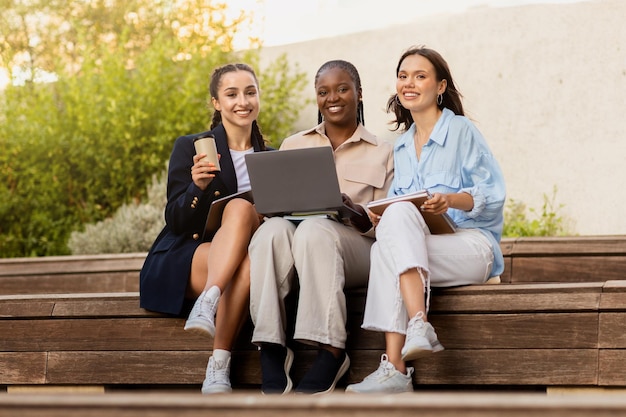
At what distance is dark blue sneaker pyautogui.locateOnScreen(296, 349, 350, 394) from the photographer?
2.96 meters

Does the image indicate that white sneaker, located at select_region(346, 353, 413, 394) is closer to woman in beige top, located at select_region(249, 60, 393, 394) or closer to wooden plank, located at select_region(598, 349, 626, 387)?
woman in beige top, located at select_region(249, 60, 393, 394)

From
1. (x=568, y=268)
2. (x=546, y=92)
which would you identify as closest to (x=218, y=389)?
(x=568, y=268)

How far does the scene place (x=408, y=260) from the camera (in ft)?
9.57

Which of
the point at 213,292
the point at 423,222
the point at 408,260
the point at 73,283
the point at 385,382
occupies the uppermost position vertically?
the point at 423,222

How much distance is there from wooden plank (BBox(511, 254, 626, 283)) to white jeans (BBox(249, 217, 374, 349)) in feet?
5.34

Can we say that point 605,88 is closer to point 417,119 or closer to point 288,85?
point 288,85

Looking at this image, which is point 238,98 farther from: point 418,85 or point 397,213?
point 397,213

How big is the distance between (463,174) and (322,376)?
0.85m

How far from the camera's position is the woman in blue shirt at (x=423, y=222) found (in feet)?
9.49

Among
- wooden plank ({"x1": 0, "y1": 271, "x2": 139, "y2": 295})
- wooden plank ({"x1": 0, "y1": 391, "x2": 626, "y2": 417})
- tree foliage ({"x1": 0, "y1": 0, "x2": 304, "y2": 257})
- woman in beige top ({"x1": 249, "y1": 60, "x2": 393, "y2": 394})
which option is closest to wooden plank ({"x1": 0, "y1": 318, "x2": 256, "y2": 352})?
woman in beige top ({"x1": 249, "y1": 60, "x2": 393, "y2": 394})

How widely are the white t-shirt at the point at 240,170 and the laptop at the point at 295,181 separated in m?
0.41

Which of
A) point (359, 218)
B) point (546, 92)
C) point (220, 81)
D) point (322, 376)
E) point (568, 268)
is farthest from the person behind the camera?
point (546, 92)

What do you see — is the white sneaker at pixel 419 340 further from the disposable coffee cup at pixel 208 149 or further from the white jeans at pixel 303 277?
the disposable coffee cup at pixel 208 149

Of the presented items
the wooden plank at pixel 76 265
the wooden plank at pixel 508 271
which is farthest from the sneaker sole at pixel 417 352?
the wooden plank at pixel 76 265
